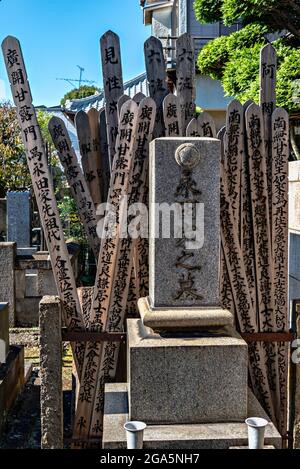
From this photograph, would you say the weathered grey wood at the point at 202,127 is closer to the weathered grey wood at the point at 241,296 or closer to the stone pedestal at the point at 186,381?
the weathered grey wood at the point at 241,296

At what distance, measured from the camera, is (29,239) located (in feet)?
42.7

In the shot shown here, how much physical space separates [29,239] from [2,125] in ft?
34.1

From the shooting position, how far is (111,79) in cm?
528

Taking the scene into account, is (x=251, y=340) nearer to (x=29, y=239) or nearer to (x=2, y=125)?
(x=29, y=239)

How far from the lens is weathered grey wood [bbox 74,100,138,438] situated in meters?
4.89

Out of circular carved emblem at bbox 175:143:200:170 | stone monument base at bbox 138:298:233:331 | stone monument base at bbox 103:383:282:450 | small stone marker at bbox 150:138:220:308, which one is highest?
circular carved emblem at bbox 175:143:200:170

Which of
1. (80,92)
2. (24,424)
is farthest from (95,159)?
(80,92)

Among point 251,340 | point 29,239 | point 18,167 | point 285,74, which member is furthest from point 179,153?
point 18,167

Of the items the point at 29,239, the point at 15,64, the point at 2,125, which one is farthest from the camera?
the point at 2,125

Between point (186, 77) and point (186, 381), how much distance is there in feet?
10.3

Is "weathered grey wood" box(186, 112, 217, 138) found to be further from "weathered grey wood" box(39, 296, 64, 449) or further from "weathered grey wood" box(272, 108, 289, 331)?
"weathered grey wood" box(39, 296, 64, 449)

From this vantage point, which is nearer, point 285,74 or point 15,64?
point 15,64

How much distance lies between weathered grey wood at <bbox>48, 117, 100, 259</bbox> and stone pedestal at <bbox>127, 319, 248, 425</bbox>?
159 centimetres

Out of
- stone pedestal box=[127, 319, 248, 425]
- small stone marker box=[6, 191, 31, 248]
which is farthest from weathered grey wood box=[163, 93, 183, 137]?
small stone marker box=[6, 191, 31, 248]
